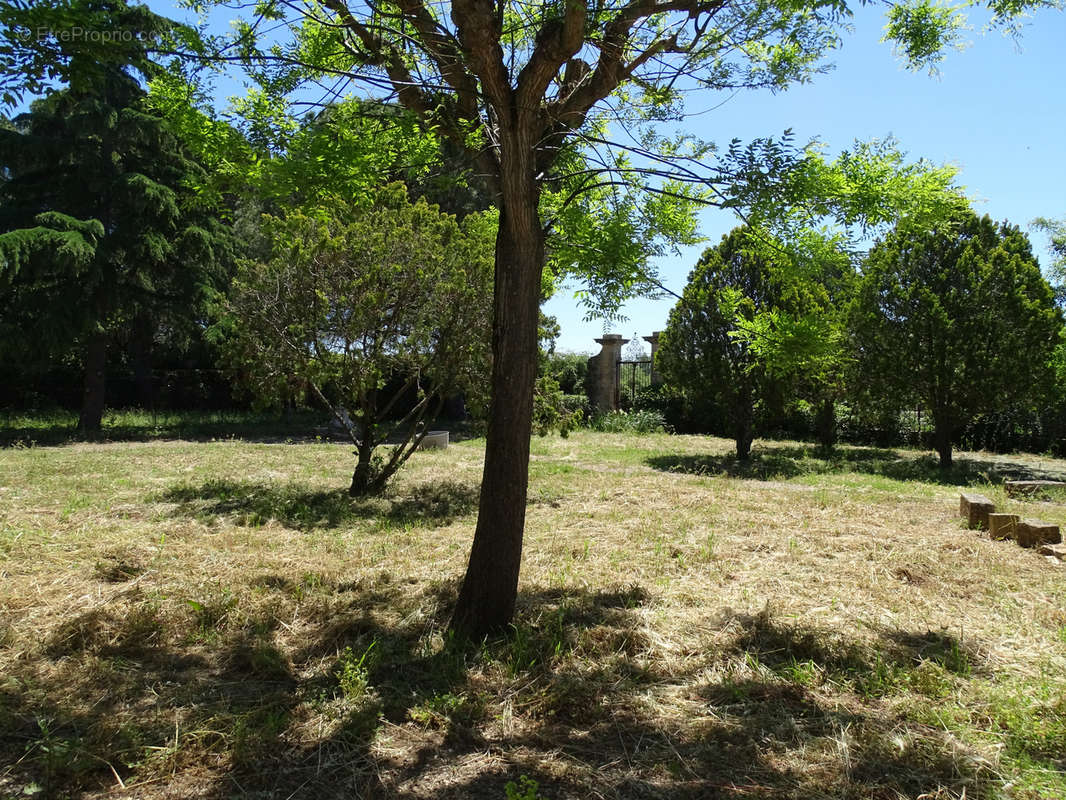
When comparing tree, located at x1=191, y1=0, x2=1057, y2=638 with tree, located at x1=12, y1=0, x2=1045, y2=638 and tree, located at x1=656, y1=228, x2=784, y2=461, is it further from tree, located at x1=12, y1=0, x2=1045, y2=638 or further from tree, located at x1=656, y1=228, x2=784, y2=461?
tree, located at x1=656, y1=228, x2=784, y2=461

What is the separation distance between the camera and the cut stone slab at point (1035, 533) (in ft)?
18.5

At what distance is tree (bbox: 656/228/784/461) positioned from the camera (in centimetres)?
1191

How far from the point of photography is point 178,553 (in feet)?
16.8

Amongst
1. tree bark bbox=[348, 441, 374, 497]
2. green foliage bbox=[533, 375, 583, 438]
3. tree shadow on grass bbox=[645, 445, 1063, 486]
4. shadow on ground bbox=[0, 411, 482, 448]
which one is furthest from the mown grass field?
shadow on ground bbox=[0, 411, 482, 448]

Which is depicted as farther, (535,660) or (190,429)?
(190,429)

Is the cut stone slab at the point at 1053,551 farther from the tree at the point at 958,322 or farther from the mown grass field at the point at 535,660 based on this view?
the tree at the point at 958,322

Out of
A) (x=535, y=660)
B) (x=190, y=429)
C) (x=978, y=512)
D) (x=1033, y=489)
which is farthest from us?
(x=190, y=429)

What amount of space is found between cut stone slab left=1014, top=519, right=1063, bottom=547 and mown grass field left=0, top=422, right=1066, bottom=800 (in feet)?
0.63

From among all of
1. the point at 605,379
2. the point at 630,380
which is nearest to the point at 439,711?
the point at 605,379

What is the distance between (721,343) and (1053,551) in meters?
7.03

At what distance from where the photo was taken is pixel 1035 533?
5691 millimetres

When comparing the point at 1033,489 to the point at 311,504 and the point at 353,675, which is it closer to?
the point at 311,504

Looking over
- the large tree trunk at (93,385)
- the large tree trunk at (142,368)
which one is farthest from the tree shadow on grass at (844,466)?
the large tree trunk at (142,368)

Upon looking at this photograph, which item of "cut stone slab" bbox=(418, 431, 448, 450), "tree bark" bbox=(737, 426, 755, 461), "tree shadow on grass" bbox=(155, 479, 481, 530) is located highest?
"tree bark" bbox=(737, 426, 755, 461)
